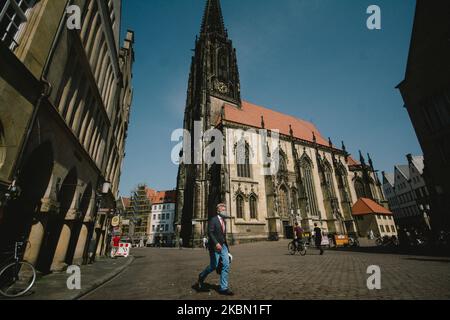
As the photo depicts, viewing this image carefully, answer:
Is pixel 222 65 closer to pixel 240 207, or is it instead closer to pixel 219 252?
pixel 240 207

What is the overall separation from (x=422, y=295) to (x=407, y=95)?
17815mm

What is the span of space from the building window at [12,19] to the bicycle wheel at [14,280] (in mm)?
4907

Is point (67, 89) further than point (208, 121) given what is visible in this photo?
No

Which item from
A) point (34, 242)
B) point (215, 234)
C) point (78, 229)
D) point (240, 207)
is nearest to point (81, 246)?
point (78, 229)

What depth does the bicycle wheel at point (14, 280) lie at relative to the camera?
163 inches

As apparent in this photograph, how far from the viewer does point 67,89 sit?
7.46m

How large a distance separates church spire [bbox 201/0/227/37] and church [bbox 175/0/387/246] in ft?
0.69

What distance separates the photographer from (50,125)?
6.11 m

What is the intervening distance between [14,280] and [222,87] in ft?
117

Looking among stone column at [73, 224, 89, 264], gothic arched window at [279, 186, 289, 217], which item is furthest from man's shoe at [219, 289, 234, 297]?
gothic arched window at [279, 186, 289, 217]

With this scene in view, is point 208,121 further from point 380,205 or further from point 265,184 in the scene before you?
point 380,205

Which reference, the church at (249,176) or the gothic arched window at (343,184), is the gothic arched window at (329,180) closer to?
the church at (249,176)

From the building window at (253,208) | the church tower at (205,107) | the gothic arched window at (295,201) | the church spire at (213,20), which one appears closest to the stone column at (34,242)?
the church tower at (205,107)
